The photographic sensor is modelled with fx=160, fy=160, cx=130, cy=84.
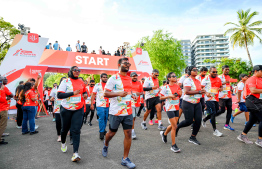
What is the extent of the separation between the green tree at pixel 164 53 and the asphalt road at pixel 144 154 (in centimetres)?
2364

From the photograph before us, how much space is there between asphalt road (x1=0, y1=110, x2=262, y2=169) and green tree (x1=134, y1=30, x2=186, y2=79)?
77.6ft

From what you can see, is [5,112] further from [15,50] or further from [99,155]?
[15,50]

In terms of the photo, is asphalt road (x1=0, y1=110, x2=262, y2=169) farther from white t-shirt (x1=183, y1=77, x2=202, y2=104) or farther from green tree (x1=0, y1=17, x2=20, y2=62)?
green tree (x1=0, y1=17, x2=20, y2=62)

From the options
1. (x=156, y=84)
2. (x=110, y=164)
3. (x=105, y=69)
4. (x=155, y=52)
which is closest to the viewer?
(x=110, y=164)

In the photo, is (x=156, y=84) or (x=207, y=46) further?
(x=207, y=46)

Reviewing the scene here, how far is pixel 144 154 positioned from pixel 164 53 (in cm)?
2545

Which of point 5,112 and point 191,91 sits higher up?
point 191,91

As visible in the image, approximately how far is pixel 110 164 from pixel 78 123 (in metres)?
1.12

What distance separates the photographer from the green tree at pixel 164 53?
2778cm

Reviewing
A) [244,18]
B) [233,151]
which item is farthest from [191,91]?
[244,18]

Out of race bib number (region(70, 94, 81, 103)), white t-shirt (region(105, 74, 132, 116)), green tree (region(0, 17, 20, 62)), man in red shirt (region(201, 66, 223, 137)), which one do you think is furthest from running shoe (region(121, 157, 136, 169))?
green tree (region(0, 17, 20, 62))

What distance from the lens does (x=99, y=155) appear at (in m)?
3.82

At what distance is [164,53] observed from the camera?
2766 cm

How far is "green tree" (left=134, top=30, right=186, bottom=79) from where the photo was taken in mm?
27784
